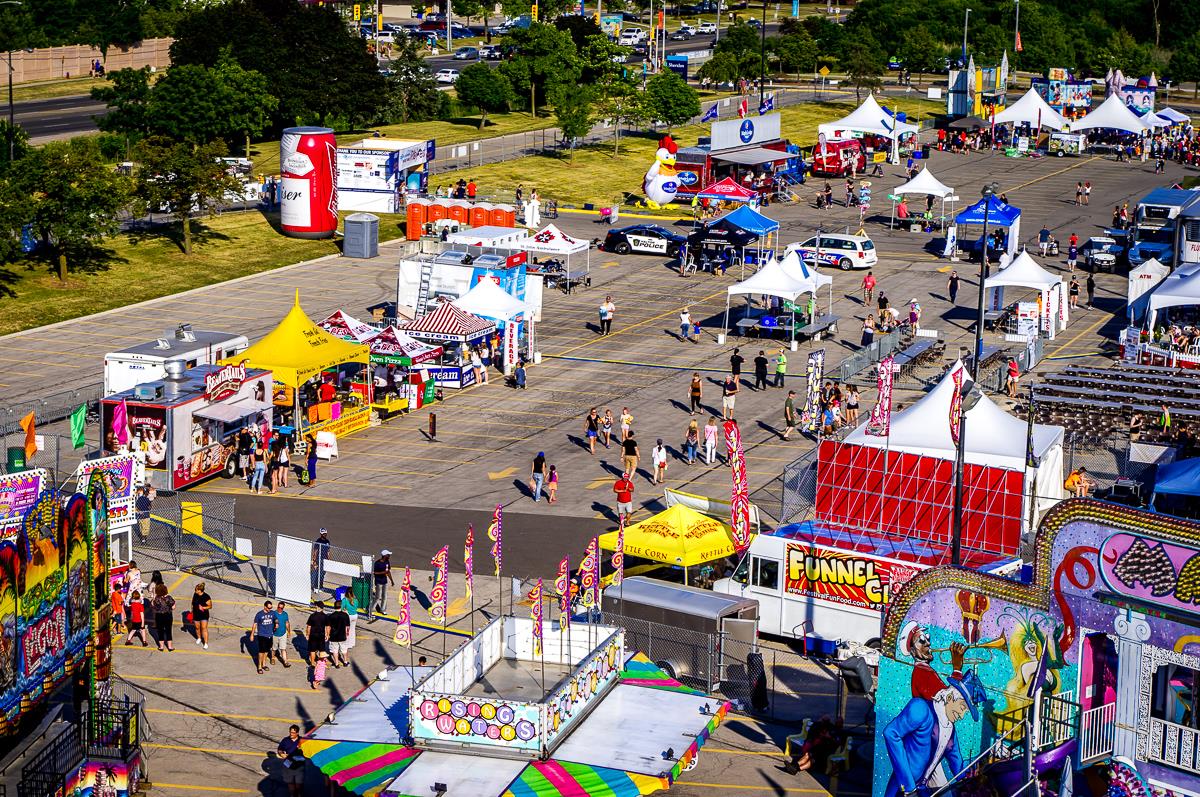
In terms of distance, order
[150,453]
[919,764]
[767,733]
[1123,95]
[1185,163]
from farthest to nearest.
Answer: [1123,95] < [1185,163] < [150,453] < [767,733] < [919,764]

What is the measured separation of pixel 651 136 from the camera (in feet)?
363

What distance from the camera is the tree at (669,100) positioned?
106 metres

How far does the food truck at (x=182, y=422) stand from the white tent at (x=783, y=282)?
822 inches

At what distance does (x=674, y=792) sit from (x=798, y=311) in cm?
3603

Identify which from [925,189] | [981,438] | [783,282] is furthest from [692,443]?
[925,189]

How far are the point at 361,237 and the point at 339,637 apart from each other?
44648 millimetres

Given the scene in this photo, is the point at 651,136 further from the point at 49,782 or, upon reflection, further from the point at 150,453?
the point at 49,782

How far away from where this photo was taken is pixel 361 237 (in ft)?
244

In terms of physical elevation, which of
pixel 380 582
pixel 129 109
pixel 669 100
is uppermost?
pixel 669 100

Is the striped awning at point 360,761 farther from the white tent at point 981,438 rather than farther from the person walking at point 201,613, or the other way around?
the white tent at point 981,438

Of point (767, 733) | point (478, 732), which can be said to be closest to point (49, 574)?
point (478, 732)

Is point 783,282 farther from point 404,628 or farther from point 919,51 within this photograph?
point 919,51

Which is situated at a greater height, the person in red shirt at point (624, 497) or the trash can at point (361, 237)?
the trash can at point (361, 237)

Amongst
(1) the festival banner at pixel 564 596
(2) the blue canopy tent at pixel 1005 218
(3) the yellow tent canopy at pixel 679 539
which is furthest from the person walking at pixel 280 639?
(2) the blue canopy tent at pixel 1005 218
